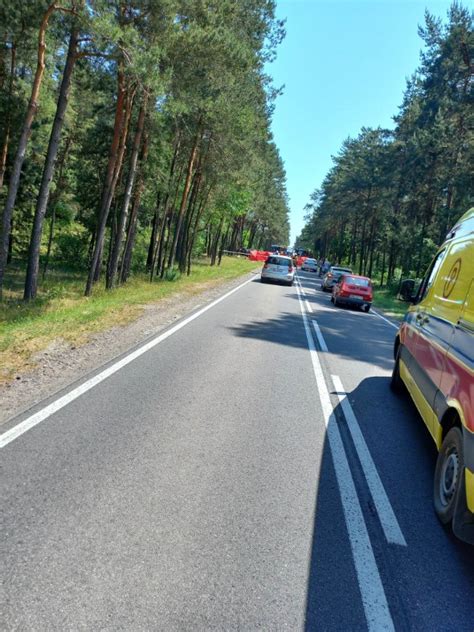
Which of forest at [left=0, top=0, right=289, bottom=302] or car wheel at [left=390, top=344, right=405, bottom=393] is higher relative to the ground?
forest at [left=0, top=0, right=289, bottom=302]

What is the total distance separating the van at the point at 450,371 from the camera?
3.47 meters

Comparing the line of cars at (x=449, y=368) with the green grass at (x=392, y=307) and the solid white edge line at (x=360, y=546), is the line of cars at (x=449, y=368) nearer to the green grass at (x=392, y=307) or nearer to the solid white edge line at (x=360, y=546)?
the solid white edge line at (x=360, y=546)

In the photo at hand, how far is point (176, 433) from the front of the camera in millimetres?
5070

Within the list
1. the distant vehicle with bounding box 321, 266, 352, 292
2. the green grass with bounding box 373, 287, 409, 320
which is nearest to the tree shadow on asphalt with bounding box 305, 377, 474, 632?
the green grass with bounding box 373, 287, 409, 320

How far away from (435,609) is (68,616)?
212 cm

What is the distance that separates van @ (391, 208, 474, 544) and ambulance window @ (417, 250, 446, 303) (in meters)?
0.03

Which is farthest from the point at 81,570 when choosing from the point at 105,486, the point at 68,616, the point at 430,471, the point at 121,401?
the point at 430,471

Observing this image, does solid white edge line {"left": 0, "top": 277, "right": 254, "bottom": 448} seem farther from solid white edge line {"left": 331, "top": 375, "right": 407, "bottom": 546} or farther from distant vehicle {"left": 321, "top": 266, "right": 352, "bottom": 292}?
distant vehicle {"left": 321, "top": 266, "right": 352, "bottom": 292}

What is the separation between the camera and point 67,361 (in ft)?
24.8

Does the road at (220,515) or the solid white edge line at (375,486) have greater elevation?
the solid white edge line at (375,486)

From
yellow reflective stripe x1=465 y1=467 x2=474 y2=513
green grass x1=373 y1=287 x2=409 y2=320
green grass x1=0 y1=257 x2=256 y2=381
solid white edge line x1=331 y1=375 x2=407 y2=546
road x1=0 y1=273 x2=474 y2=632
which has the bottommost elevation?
green grass x1=0 y1=257 x2=256 y2=381

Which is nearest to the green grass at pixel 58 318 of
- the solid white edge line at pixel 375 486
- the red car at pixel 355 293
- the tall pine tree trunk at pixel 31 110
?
the tall pine tree trunk at pixel 31 110

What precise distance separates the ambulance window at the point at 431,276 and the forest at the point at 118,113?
9.16m

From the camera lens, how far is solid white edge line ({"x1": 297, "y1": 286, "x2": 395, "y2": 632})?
9.10 feet
